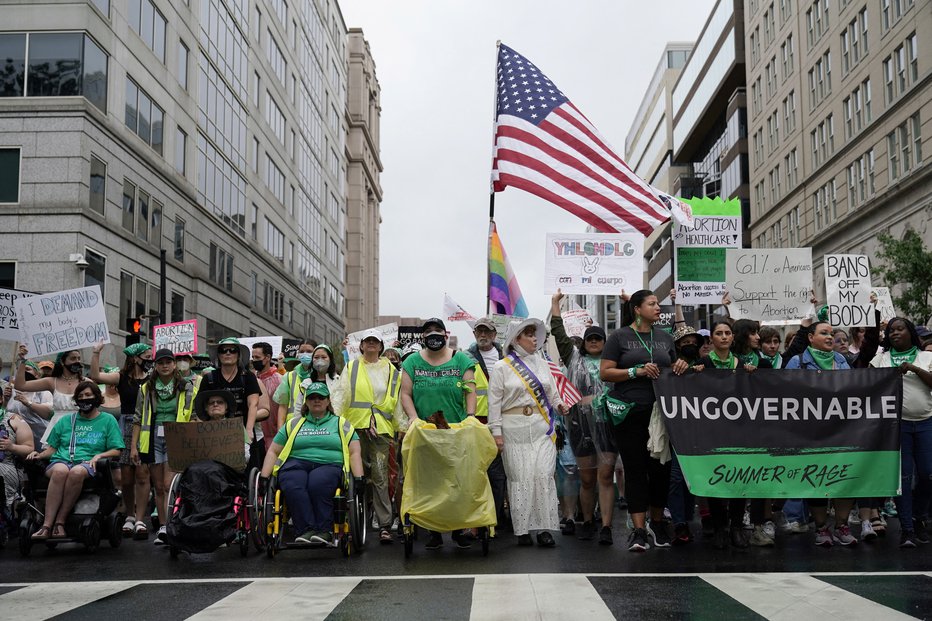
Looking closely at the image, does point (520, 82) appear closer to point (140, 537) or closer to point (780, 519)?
point (780, 519)

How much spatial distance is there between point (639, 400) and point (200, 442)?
3.69 metres

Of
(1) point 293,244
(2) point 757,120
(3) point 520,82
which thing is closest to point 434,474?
(3) point 520,82

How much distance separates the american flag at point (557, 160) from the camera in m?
13.6

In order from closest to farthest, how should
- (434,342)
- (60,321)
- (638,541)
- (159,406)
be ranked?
(638,541), (434,342), (159,406), (60,321)

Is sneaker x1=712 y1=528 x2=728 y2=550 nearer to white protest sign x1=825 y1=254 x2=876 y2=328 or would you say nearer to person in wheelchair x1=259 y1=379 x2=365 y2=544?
person in wheelchair x1=259 y1=379 x2=365 y2=544

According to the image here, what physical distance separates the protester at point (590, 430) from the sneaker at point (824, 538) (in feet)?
5.48

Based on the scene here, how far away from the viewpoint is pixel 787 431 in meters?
8.29

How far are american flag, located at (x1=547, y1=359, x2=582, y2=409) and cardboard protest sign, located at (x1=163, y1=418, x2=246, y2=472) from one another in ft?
9.62

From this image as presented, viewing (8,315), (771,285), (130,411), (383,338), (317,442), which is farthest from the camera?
(383,338)

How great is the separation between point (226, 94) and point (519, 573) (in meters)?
36.1

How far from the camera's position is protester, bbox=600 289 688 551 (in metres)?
8.20

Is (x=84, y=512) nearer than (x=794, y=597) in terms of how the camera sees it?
No

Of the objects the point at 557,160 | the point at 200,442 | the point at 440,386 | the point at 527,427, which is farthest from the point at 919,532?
the point at 557,160

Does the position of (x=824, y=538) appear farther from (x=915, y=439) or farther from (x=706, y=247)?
(x=706, y=247)
